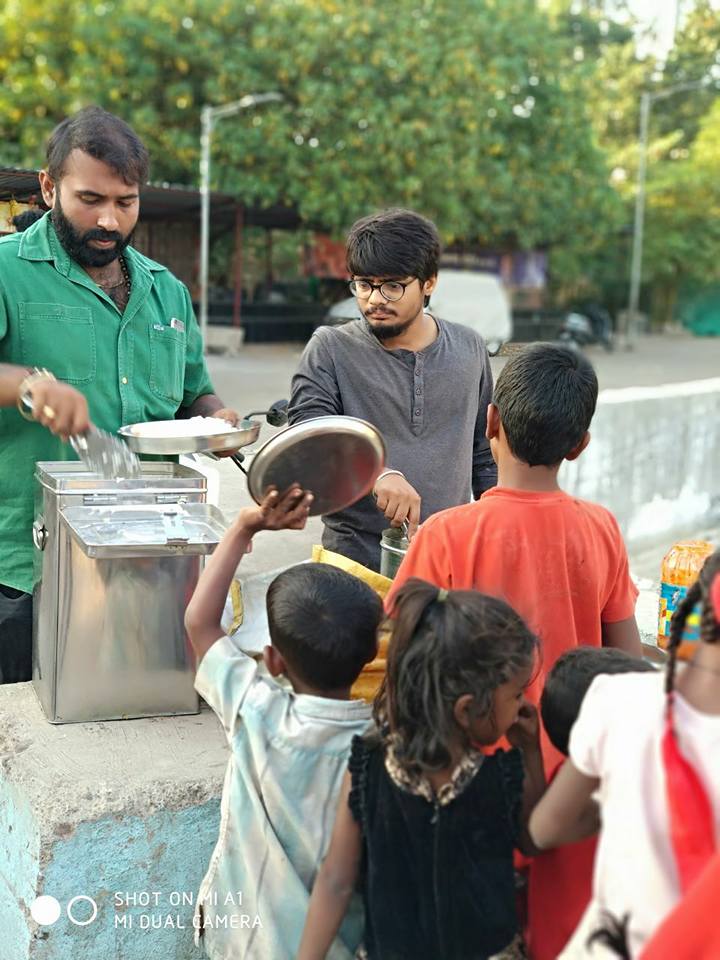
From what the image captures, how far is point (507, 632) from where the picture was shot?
1707 millimetres

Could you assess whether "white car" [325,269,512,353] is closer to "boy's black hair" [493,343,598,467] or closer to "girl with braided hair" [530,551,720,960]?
"boy's black hair" [493,343,598,467]

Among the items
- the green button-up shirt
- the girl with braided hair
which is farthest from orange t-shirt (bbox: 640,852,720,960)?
the green button-up shirt

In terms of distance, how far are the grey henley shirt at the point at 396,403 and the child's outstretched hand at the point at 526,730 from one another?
1.02m

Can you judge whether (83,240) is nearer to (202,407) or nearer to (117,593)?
(202,407)

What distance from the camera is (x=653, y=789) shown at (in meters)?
Result: 1.38

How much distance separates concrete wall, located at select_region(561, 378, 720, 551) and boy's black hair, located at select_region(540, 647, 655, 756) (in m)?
6.64

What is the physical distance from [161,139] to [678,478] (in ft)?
46.4

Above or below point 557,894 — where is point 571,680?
above

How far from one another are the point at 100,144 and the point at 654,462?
8152mm

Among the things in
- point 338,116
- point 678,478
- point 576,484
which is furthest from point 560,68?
point 576,484

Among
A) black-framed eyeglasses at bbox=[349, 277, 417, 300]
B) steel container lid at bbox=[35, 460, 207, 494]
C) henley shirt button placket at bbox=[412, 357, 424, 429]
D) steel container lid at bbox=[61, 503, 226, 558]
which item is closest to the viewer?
steel container lid at bbox=[61, 503, 226, 558]

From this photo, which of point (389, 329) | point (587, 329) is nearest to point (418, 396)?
point (389, 329)

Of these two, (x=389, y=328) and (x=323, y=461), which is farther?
(x=389, y=328)

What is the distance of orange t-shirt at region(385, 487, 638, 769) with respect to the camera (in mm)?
2033
